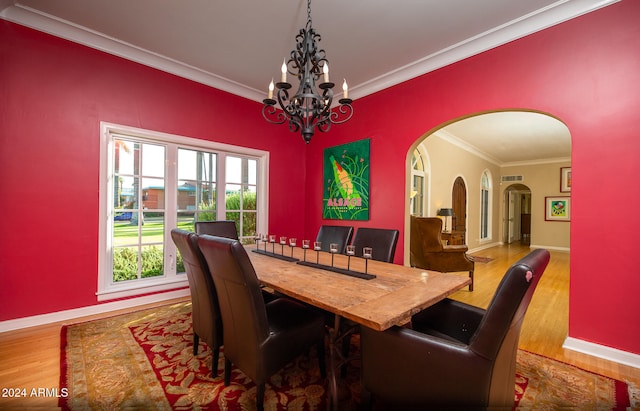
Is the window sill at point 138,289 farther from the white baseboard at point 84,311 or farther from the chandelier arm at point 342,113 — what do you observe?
the chandelier arm at point 342,113

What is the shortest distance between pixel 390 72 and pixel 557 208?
7883 mm

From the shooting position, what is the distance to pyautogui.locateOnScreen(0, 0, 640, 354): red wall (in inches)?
79.2

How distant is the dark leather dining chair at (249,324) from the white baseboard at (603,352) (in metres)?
2.16

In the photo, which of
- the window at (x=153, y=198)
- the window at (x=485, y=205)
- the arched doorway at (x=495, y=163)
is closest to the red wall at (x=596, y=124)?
the arched doorway at (x=495, y=163)

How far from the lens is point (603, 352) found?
6.70 ft

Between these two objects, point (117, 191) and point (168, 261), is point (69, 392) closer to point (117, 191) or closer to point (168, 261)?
point (168, 261)

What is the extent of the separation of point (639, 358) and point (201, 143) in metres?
4.59

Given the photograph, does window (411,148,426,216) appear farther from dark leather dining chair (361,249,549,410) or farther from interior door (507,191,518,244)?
interior door (507,191,518,244)

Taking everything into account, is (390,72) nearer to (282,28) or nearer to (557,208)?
(282,28)

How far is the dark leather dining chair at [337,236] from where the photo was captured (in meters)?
2.87

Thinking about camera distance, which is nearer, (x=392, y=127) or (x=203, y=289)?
(x=203, y=289)

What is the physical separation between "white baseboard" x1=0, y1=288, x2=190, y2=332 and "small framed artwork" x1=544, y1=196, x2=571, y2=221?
32.4 ft

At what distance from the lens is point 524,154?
752 cm

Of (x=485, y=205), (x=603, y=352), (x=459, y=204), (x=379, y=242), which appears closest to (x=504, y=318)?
(x=379, y=242)
